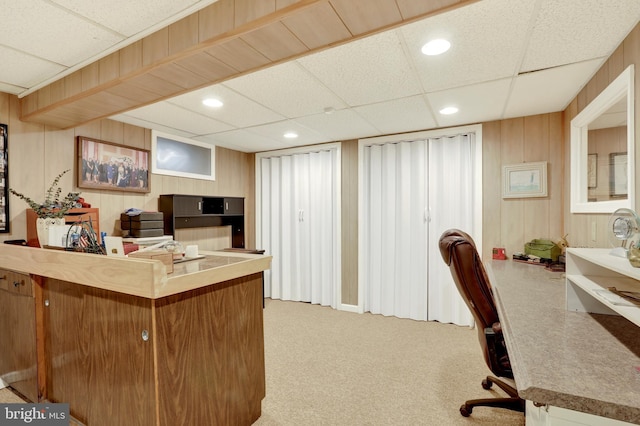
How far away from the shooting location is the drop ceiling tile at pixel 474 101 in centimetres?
241

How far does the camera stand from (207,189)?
13.9 feet

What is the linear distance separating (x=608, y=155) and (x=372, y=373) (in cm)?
229

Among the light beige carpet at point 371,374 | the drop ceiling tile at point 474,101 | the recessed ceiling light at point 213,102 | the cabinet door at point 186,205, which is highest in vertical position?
the drop ceiling tile at point 474,101

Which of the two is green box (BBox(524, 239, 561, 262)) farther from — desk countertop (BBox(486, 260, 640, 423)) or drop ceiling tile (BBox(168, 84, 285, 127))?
drop ceiling tile (BBox(168, 84, 285, 127))

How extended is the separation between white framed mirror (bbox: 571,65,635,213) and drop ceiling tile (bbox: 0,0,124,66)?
2.88 m

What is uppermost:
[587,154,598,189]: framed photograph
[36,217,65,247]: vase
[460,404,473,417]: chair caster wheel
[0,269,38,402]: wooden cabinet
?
[587,154,598,189]: framed photograph

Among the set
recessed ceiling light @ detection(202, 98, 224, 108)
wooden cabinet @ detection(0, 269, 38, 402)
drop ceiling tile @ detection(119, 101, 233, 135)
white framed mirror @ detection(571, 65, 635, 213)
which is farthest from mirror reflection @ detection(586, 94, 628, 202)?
wooden cabinet @ detection(0, 269, 38, 402)

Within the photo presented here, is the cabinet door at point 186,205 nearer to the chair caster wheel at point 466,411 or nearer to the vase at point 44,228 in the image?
the vase at point 44,228

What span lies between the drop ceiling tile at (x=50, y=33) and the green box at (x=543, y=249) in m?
3.66

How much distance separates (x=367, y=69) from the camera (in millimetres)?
2094

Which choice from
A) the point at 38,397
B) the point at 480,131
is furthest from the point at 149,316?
the point at 480,131

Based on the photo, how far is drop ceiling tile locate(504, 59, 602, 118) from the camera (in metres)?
2.11

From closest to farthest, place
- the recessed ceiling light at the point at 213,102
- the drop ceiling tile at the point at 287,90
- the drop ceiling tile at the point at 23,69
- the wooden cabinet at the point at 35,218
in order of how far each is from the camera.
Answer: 1. the drop ceiling tile at the point at 23,69
2. the drop ceiling tile at the point at 287,90
3. the wooden cabinet at the point at 35,218
4. the recessed ceiling light at the point at 213,102

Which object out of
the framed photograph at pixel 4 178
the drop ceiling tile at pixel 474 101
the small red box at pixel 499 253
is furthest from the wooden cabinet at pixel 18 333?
the small red box at pixel 499 253
